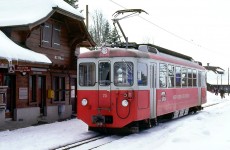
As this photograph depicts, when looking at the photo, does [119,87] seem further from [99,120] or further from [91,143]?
[91,143]

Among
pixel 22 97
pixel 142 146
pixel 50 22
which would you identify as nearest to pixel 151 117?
pixel 142 146

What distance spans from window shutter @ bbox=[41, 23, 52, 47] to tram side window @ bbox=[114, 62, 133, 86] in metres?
6.05

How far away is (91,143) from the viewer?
36.3 ft

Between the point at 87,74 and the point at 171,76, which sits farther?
the point at 171,76

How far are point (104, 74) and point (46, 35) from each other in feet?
20.1

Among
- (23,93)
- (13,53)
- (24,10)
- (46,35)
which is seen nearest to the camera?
(13,53)

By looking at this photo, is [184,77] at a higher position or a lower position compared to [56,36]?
lower

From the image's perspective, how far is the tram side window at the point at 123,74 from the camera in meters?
12.3

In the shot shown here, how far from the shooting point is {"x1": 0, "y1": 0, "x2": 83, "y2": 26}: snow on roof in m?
15.5

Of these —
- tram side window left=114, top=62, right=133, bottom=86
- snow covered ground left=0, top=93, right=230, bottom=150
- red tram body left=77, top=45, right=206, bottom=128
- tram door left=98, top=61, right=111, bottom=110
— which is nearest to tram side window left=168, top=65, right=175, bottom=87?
red tram body left=77, top=45, right=206, bottom=128

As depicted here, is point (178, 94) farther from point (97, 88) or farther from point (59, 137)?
point (59, 137)

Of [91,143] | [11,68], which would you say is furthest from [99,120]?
[11,68]

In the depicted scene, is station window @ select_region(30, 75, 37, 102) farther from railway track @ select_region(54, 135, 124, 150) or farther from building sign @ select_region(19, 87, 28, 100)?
railway track @ select_region(54, 135, 124, 150)

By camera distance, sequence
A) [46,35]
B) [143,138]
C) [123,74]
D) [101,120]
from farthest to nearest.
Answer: [46,35], [123,74], [101,120], [143,138]
